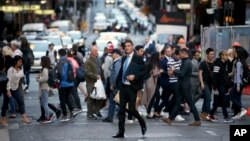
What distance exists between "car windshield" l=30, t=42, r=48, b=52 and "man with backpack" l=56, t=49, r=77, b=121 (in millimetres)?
20242

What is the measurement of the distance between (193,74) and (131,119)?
220 cm

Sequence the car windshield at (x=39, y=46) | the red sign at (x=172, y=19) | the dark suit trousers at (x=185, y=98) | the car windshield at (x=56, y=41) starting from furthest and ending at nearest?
the red sign at (x=172, y=19)
the car windshield at (x=56, y=41)
the car windshield at (x=39, y=46)
the dark suit trousers at (x=185, y=98)

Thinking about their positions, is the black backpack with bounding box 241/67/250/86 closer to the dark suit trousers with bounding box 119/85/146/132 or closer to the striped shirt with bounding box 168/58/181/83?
the striped shirt with bounding box 168/58/181/83

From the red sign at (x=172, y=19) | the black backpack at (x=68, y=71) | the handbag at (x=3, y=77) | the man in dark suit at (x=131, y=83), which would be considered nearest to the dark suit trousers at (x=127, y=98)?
the man in dark suit at (x=131, y=83)

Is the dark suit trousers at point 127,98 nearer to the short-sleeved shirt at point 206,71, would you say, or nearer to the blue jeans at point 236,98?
the short-sleeved shirt at point 206,71

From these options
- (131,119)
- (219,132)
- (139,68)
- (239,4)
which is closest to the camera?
(139,68)

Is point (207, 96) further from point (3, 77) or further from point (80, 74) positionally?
point (3, 77)

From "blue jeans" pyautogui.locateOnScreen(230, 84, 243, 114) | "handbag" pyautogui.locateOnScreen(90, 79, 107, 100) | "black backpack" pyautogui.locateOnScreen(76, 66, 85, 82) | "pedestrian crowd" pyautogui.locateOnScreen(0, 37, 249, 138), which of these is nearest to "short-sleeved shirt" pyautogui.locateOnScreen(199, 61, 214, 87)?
"pedestrian crowd" pyautogui.locateOnScreen(0, 37, 249, 138)

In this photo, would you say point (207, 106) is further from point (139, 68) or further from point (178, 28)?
point (178, 28)

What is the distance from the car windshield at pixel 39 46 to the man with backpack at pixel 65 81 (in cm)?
2024

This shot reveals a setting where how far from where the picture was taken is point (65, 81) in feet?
61.8

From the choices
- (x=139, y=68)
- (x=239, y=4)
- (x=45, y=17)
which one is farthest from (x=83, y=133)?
(x=45, y=17)

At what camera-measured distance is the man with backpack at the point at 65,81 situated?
61.7ft

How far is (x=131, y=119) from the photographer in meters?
18.6
